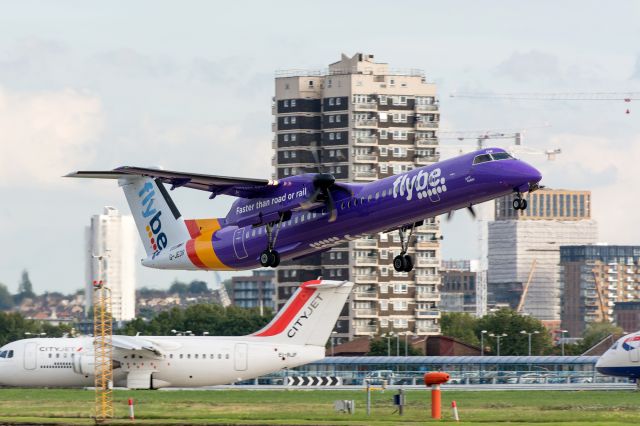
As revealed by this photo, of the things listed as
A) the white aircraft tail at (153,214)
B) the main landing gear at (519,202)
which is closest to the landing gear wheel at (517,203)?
the main landing gear at (519,202)

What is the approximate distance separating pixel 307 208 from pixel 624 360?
3596 cm

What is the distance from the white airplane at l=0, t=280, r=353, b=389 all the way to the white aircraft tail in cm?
812

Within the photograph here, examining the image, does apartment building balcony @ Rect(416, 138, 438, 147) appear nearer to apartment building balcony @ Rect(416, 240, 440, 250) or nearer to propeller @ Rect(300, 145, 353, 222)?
apartment building balcony @ Rect(416, 240, 440, 250)

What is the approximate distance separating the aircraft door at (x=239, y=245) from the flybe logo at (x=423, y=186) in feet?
33.0

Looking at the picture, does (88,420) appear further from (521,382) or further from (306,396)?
(521,382)

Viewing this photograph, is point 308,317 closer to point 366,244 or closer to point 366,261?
point 366,244

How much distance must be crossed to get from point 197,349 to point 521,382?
3360cm

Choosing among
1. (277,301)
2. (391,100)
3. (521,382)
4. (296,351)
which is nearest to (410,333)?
(277,301)

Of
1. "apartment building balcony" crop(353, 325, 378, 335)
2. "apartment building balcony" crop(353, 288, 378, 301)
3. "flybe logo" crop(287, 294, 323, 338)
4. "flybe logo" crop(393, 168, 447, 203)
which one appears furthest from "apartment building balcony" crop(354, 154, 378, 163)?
"flybe logo" crop(393, 168, 447, 203)

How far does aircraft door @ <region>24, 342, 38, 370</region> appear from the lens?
260 ft

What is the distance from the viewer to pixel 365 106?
17975 cm

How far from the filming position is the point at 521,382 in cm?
10419

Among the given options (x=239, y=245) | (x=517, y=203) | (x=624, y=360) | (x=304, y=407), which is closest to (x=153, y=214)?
(x=239, y=245)

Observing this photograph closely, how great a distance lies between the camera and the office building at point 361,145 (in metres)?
180
